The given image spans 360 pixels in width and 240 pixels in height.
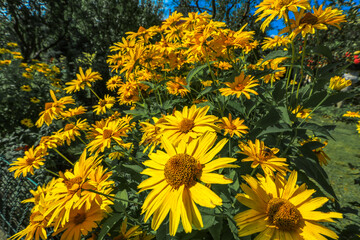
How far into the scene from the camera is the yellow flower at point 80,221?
915 millimetres

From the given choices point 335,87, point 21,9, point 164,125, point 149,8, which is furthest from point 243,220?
point 21,9

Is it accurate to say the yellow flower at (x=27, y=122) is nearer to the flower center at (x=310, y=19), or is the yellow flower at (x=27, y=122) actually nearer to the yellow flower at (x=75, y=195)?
the yellow flower at (x=75, y=195)

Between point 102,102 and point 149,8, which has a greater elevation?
point 149,8

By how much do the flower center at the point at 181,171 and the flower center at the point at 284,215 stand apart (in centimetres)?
32

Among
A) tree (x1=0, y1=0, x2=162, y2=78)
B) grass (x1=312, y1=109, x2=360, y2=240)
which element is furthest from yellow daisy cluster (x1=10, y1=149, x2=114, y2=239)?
tree (x1=0, y1=0, x2=162, y2=78)

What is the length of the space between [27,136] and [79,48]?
6771mm

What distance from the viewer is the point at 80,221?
965mm

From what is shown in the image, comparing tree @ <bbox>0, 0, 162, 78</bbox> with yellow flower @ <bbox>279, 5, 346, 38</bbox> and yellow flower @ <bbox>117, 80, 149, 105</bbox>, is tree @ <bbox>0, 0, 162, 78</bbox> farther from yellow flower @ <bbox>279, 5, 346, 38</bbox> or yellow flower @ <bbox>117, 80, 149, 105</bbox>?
yellow flower @ <bbox>279, 5, 346, 38</bbox>

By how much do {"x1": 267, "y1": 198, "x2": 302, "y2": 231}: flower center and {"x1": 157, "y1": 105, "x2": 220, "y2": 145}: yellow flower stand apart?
405mm

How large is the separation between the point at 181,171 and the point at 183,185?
0.18 ft

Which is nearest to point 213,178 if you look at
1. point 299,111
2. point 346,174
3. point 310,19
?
point 310,19

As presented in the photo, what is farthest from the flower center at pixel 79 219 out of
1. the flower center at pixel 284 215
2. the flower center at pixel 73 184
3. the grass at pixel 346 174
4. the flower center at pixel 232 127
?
the grass at pixel 346 174

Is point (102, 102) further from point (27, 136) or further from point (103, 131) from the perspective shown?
point (27, 136)

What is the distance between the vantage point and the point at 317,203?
2.51 feet
